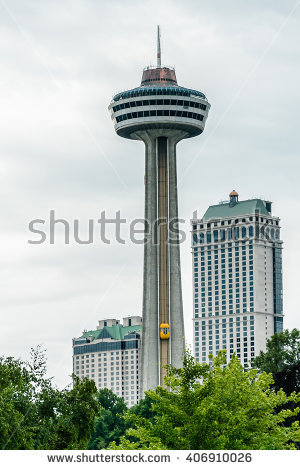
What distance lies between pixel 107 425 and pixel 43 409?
8726 centimetres

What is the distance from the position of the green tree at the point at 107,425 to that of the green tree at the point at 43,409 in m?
74.4

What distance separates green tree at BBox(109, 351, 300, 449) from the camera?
190ft

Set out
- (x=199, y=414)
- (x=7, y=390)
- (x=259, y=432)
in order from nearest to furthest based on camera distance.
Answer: (x=199, y=414)
(x=259, y=432)
(x=7, y=390)

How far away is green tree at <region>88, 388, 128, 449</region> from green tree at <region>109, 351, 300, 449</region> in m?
105

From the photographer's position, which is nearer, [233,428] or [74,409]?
[233,428]

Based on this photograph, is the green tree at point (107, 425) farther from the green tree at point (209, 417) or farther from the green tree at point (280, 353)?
the green tree at point (209, 417)

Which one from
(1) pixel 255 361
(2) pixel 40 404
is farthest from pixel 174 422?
(1) pixel 255 361

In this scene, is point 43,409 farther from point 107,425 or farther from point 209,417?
point 107,425

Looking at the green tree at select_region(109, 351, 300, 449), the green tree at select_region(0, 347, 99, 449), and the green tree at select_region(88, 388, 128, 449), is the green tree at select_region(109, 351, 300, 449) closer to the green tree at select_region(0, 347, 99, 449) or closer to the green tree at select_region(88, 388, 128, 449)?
the green tree at select_region(0, 347, 99, 449)

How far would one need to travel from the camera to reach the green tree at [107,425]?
172750mm

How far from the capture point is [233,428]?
193 ft
